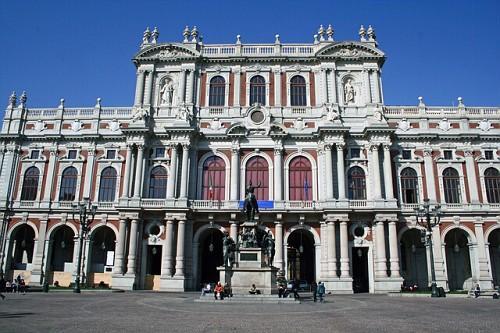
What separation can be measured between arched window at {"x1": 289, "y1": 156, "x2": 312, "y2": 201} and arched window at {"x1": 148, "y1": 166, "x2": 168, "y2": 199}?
12.4 meters

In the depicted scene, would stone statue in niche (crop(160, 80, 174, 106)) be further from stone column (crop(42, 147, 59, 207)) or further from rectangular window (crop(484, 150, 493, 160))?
rectangular window (crop(484, 150, 493, 160))

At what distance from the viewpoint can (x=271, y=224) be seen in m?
40.0

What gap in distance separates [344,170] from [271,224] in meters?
8.68

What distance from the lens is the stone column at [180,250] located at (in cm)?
3822

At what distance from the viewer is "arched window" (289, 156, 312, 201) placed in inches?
1630

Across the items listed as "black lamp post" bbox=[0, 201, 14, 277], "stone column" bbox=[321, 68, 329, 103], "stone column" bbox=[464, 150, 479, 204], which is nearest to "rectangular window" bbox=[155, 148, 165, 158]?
"black lamp post" bbox=[0, 201, 14, 277]

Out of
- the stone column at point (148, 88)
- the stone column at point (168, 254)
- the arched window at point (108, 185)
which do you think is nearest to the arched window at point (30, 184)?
the arched window at point (108, 185)

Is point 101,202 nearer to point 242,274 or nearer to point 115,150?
point 115,150

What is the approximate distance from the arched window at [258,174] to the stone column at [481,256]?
20.0 metres

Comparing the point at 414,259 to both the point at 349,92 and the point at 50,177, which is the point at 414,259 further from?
the point at 50,177

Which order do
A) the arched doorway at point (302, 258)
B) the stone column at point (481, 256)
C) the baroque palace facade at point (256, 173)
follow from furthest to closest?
the arched doorway at point (302, 258)
the baroque palace facade at point (256, 173)
the stone column at point (481, 256)

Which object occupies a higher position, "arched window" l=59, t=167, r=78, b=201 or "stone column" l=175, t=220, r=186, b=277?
"arched window" l=59, t=167, r=78, b=201

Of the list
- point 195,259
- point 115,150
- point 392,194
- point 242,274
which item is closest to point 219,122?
point 115,150

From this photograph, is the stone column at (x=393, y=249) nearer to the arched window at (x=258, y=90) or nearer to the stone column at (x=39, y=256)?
the arched window at (x=258, y=90)
